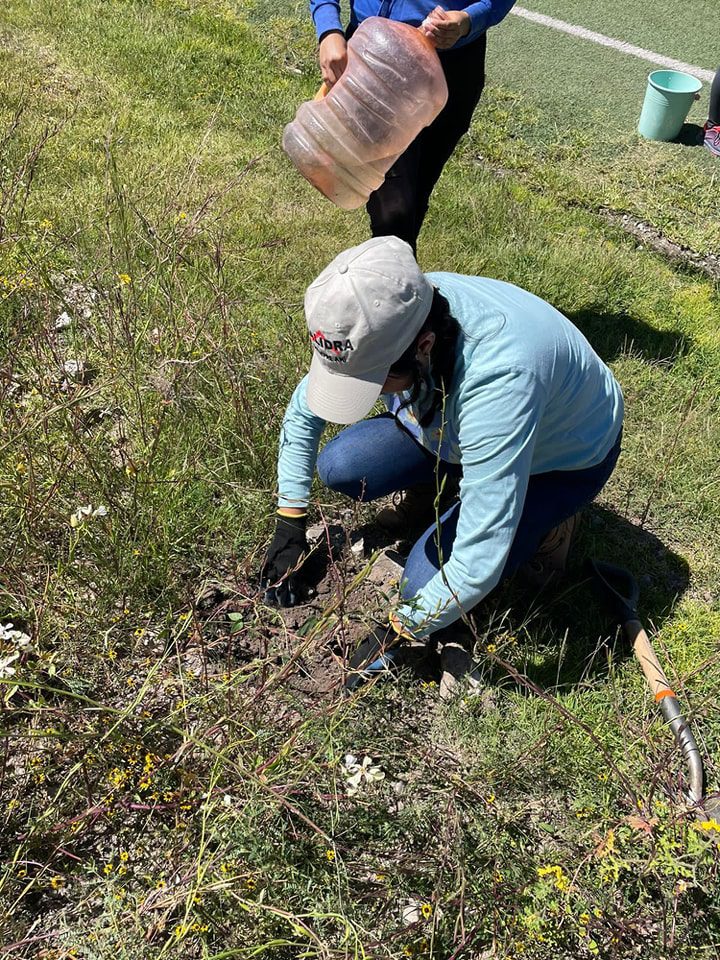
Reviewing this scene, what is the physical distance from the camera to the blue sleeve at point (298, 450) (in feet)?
7.87

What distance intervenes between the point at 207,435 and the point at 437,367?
90cm

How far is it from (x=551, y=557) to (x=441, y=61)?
1764 mm

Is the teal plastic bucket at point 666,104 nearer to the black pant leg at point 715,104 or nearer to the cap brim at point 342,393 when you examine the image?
the black pant leg at point 715,104

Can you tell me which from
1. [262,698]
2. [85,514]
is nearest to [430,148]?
[85,514]

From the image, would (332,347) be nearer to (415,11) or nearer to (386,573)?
(386,573)

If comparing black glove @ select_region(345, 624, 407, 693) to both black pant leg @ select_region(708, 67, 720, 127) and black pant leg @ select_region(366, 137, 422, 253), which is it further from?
black pant leg @ select_region(708, 67, 720, 127)

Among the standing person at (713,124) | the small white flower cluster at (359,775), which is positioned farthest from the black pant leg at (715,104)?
the small white flower cluster at (359,775)

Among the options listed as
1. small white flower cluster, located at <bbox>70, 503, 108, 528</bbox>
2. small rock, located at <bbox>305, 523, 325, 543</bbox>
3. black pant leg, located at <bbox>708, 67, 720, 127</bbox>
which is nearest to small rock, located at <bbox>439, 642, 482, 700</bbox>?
→ small rock, located at <bbox>305, 523, 325, 543</bbox>

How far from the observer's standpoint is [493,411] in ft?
6.52

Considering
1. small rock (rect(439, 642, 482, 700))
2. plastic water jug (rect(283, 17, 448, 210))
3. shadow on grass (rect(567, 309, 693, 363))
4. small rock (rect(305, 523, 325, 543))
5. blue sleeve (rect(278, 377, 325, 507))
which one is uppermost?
plastic water jug (rect(283, 17, 448, 210))

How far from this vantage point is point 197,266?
3.42 m

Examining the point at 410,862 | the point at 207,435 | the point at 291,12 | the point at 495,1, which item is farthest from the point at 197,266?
the point at 291,12

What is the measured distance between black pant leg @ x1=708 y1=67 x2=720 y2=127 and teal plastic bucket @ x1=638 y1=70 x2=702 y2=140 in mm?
113

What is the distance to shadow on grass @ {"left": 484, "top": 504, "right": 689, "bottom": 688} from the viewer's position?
241 cm
